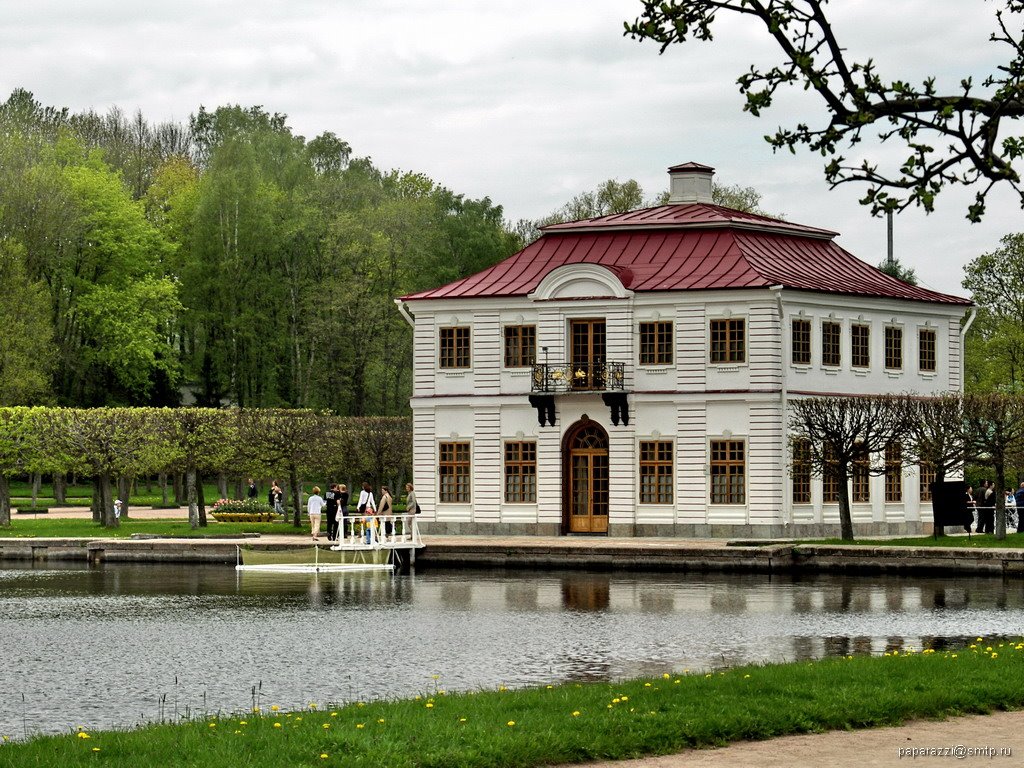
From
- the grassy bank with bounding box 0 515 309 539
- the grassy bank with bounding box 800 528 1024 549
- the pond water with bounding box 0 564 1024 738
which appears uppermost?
the grassy bank with bounding box 0 515 309 539

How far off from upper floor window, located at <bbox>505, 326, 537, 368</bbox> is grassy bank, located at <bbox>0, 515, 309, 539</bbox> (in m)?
7.77

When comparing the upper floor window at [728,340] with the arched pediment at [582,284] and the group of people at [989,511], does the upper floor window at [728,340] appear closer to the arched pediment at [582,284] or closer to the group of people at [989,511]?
the arched pediment at [582,284]

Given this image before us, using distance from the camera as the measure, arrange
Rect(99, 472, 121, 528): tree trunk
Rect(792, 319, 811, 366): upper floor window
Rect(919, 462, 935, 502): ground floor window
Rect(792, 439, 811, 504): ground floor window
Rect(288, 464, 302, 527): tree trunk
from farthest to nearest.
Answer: Rect(99, 472, 121, 528): tree trunk → Rect(288, 464, 302, 527): tree trunk → Rect(919, 462, 935, 502): ground floor window → Rect(792, 319, 811, 366): upper floor window → Rect(792, 439, 811, 504): ground floor window

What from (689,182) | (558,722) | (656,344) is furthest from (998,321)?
(558,722)

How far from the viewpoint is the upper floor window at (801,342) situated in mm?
50500

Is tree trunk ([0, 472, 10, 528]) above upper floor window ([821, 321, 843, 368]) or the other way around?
the other way around

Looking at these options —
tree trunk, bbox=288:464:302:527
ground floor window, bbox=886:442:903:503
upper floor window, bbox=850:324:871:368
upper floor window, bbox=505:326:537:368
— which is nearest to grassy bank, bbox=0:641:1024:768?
ground floor window, bbox=886:442:903:503

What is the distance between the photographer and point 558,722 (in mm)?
15516

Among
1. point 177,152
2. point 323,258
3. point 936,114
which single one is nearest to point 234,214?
point 323,258

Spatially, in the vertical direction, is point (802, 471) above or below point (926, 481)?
above

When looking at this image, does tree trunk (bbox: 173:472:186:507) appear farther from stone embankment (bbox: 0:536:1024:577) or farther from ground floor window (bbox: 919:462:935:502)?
ground floor window (bbox: 919:462:935:502)

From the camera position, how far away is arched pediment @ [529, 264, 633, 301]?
51.2 meters

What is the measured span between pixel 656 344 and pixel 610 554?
31.7 ft

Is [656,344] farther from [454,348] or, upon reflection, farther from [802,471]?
[454,348]
